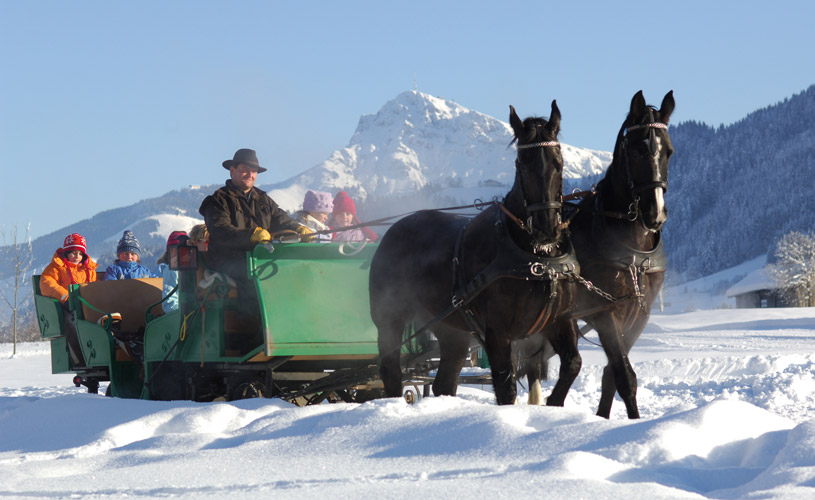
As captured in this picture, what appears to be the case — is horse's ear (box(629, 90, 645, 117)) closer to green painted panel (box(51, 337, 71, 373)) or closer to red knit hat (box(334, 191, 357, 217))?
red knit hat (box(334, 191, 357, 217))

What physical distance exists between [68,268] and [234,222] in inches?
138

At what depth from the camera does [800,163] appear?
16475 centimetres

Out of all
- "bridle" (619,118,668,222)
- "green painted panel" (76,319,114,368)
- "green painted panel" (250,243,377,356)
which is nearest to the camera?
"bridle" (619,118,668,222)

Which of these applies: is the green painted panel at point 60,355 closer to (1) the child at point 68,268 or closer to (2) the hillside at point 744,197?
(1) the child at point 68,268

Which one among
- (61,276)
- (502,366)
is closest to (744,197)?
(61,276)

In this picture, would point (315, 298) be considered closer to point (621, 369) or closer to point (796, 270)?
point (621, 369)

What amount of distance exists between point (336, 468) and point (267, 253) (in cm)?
337

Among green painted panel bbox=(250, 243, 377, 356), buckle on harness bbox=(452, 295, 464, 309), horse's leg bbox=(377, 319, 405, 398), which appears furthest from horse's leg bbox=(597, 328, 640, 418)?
green painted panel bbox=(250, 243, 377, 356)

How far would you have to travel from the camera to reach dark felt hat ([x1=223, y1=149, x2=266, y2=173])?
812 centimetres

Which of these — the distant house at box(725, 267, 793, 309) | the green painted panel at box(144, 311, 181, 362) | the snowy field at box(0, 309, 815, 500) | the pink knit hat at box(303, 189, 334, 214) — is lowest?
the distant house at box(725, 267, 793, 309)

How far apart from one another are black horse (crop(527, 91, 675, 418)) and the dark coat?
285cm

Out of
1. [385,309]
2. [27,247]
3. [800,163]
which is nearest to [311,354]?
[385,309]

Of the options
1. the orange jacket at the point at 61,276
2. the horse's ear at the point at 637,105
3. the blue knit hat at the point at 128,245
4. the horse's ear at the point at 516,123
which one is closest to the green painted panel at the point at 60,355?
the orange jacket at the point at 61,276

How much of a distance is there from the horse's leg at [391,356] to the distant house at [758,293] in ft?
269
